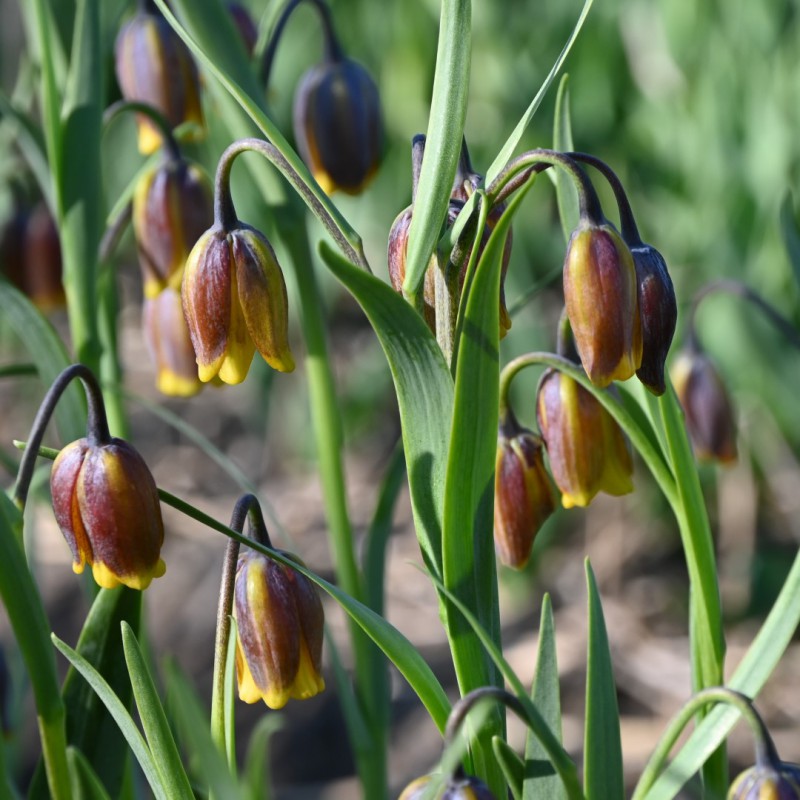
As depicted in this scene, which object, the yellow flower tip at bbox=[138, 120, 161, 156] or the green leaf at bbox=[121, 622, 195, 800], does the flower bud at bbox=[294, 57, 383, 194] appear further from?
the green leaf at bbox=[121, 622, 195, 800]

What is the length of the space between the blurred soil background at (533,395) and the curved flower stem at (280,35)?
2.40 ft

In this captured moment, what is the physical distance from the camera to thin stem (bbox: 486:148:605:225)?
88 centimetres

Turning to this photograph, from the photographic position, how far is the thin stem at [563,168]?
884 millimetres

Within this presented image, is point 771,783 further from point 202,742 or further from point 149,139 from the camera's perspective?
point 149,139

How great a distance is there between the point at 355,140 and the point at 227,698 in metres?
0.89

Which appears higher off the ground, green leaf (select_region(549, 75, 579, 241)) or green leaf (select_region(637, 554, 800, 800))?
green leaf (select_region(549, 75, 579, 241))

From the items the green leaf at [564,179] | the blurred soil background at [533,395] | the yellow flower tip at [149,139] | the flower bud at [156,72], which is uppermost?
the flower bud at [156,72]

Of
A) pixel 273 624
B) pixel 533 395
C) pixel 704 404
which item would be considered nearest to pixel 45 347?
pixel 273 624

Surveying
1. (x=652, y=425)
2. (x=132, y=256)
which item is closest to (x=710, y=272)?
(x=652, y=425)

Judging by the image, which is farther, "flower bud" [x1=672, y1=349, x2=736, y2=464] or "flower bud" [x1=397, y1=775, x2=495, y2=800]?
"flower bud" [x1=672, y1=349, x2=736, y2=464]

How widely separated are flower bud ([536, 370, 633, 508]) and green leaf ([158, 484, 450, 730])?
10.5 inches

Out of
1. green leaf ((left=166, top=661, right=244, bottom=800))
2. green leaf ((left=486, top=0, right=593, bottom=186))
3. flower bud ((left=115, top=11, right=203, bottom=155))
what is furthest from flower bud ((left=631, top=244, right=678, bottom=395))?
flower bud ((left=115, top=11, right=203, bottom=155))

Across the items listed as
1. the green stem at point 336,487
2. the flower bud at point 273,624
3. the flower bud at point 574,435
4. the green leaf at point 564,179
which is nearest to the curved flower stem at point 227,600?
the flower bud at point 273,624

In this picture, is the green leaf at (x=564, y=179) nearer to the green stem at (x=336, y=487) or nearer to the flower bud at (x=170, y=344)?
the green stem at (x=336, y=487)
